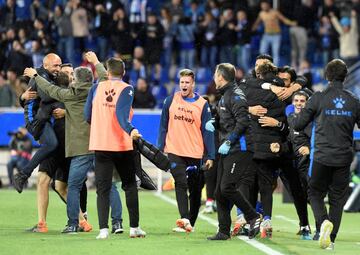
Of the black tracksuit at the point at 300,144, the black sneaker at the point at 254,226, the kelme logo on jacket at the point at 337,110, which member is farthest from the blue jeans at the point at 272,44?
the kelme logo on jacket at the point at 337,110

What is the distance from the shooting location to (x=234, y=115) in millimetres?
12055

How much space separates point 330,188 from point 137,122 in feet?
44.7

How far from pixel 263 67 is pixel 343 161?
166 centimetres

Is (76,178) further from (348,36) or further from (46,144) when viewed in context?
(348,36)

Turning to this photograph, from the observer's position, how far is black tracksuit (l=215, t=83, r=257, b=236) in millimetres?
11977

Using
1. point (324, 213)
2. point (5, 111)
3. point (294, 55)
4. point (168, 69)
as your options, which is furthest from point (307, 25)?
point (324, 213)

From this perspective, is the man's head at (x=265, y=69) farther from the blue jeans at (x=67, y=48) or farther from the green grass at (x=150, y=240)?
the blue jeans at (x=67, y=48)

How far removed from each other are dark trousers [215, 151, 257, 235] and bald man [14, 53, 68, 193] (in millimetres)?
2163

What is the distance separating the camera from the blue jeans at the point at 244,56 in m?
27.3

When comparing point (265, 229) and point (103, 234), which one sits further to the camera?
point (265, 229)

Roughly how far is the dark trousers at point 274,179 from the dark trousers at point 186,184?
93 cm

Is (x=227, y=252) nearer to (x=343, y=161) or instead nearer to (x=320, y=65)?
(x=343, y=161)

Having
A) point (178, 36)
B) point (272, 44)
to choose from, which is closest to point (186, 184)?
point (272, 44)

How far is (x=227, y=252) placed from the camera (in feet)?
36.2
